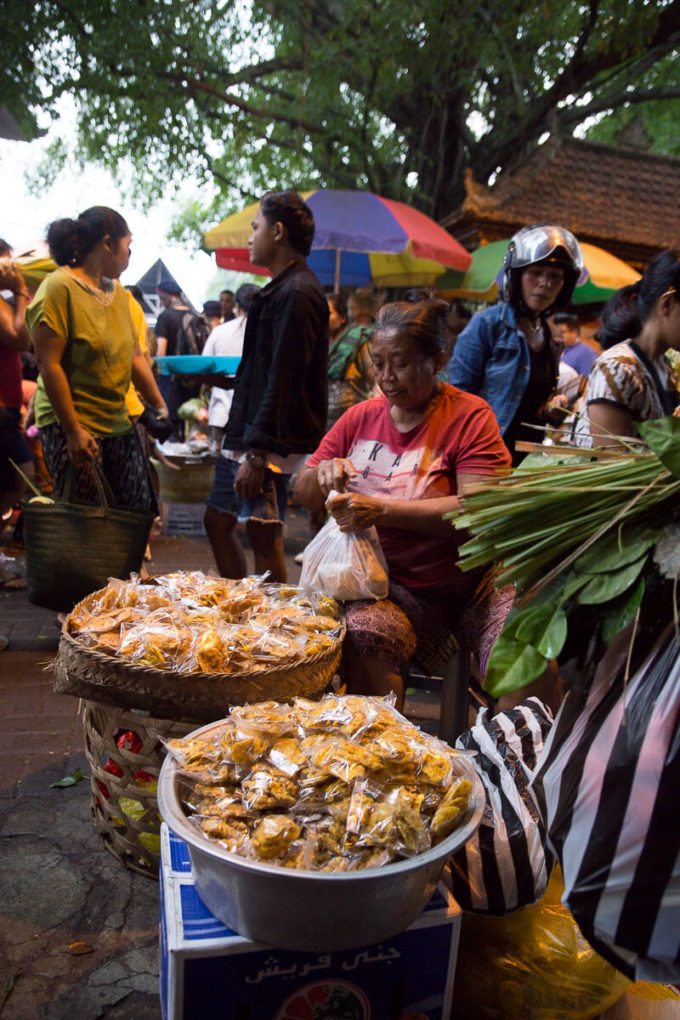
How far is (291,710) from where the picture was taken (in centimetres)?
182

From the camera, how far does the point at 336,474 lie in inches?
94.9

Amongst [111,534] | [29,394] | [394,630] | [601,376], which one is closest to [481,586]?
[394,630]

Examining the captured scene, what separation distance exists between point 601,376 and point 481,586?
85cm

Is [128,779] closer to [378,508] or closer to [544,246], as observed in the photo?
[378,508]

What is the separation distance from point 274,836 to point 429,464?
4.77 feet

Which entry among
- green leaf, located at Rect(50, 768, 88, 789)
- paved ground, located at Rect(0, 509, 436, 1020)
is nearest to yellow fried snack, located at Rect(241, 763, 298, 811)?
paved ground, located at Rect(0, 509, 436, 1020)

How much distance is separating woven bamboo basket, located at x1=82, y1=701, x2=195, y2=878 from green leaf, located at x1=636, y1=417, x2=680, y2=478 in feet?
4.47

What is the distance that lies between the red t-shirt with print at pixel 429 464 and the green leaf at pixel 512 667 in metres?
1.14

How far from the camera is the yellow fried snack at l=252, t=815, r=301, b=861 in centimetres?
138

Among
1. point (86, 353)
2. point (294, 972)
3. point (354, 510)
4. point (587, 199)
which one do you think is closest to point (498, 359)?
point (354, 510)

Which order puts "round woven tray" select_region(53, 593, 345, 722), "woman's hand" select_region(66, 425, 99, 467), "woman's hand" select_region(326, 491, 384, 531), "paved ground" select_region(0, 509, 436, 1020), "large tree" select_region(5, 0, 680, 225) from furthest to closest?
1. "large tree" select_region(5, 0, 680, 225)
2. "woman's hand" select_region(66, 425, 99, 467)
3. "woman's hand" select_region(326, 491, 384, 531)
4. "round woven tray" select_region(53, 593, 345, 722)
5. "paved ground" select_region(0, 509, 436, 1020)

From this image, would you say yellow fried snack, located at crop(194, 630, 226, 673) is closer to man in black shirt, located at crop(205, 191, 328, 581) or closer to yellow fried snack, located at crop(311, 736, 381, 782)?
yellow fried snack, located at crop(311, 736, 381, 782)

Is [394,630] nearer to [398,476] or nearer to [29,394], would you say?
[398,476]

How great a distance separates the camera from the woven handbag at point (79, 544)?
314 cm
